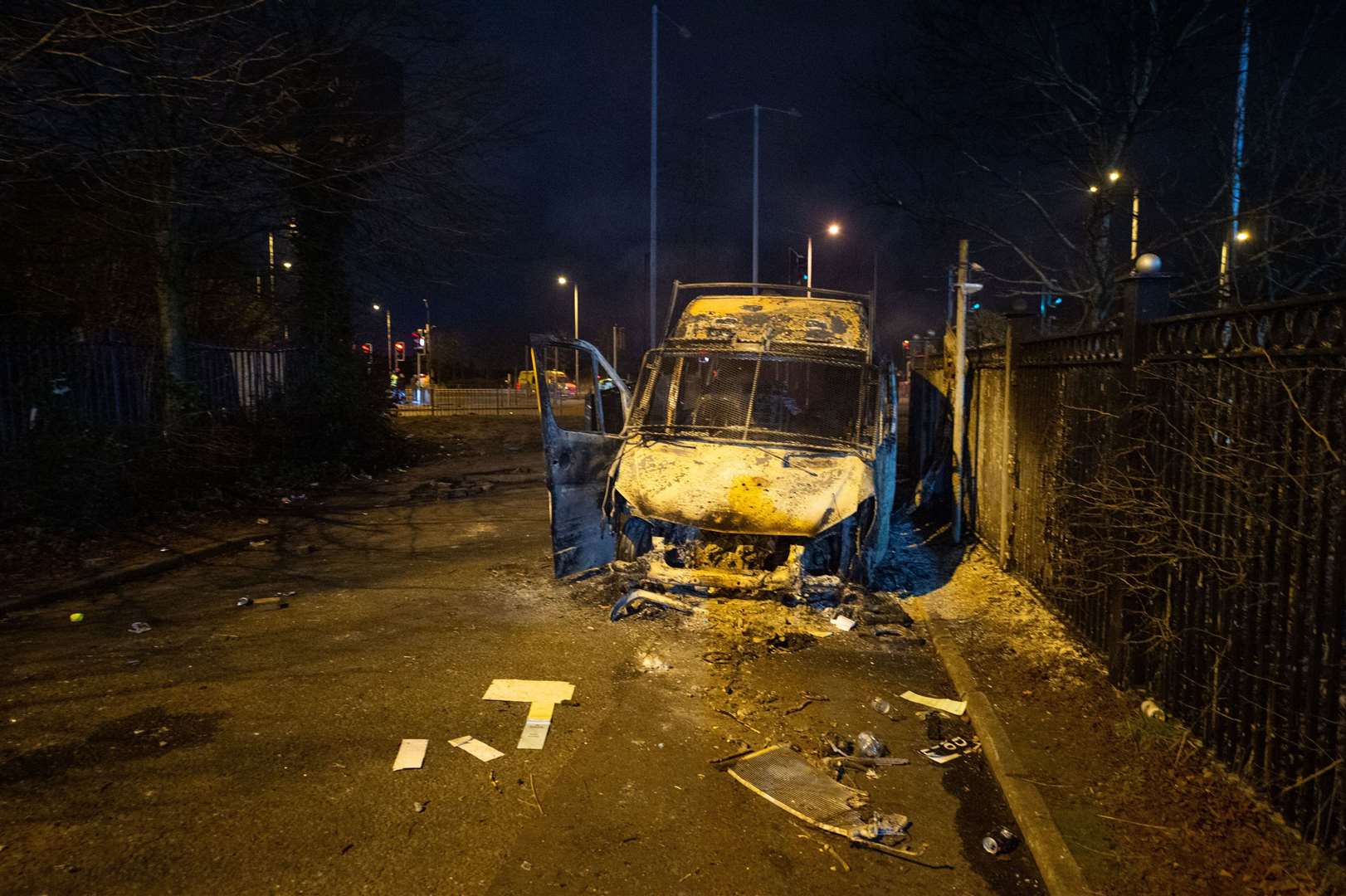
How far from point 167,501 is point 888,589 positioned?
8.76 m

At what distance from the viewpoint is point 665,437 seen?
7465mm

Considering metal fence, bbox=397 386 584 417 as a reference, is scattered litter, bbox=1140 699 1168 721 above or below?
below

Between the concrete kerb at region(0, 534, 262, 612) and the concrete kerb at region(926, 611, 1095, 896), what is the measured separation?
735 cm

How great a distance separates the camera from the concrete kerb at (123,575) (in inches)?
260

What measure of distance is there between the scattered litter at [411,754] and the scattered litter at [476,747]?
16 cm

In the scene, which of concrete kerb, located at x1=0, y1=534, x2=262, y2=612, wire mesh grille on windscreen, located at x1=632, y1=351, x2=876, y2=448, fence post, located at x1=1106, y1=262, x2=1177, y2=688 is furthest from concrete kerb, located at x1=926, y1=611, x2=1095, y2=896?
concrete kerb, located at x1=0, y1=534, x2=262, y2=612

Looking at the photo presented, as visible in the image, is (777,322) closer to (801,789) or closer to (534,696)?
(534,696)

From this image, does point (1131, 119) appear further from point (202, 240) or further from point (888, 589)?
point (202, 240)

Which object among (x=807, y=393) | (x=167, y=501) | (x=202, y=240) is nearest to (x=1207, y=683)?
(x=807, y=393)

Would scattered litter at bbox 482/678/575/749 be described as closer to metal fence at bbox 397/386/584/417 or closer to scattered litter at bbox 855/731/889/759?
scattered litter at bbox 855/731/889/759

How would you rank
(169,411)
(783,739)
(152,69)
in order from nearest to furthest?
1. (783,739)
2. (152,69)
3. (169,411)

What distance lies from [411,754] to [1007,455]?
18.8ft

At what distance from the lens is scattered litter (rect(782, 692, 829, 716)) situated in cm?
472

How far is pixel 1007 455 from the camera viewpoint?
290 inches
